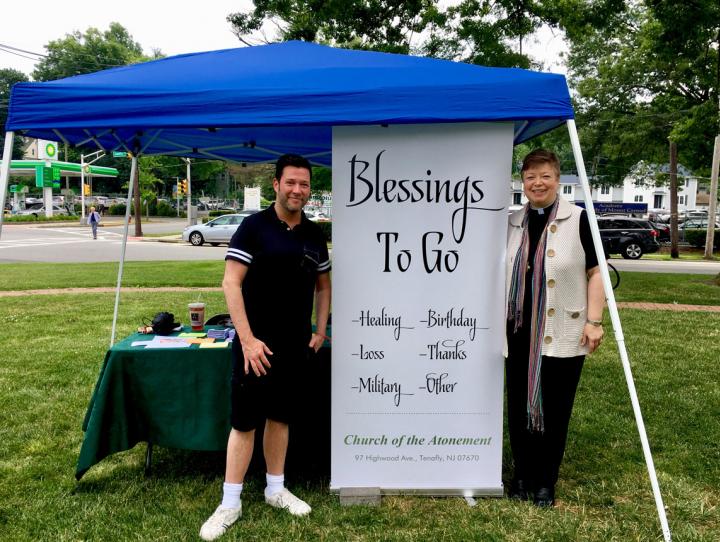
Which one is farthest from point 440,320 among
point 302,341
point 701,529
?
point 701,529

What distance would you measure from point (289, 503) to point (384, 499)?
55 cm

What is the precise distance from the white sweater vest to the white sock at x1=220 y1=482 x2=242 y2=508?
1.72m

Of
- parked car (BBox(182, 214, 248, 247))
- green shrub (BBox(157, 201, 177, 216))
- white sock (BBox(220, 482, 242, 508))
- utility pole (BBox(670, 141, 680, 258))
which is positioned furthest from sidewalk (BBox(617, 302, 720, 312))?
green shrub (BBox(157, 201, 177, 216))

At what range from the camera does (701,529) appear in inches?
111

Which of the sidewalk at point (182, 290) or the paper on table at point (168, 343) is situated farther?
the sidewalk at point (182, 290)

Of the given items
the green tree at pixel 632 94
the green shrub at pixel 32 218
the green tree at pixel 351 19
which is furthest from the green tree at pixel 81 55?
the green tree at pixel 351 19

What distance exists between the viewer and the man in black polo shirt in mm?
2701

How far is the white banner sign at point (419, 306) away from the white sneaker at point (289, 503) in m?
0.28

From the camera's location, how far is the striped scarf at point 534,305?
2900 millimetres

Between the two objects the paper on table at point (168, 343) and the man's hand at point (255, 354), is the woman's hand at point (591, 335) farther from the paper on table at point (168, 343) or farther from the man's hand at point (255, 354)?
the paper on table at point (168, 343)

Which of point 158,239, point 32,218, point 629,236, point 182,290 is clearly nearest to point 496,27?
point 182,290

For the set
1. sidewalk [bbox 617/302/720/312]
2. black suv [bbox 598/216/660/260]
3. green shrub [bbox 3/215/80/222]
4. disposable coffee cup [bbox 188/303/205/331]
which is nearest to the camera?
disposable coffee cup [bbox 188/303/205/331]

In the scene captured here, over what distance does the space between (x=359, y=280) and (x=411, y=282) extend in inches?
11.3

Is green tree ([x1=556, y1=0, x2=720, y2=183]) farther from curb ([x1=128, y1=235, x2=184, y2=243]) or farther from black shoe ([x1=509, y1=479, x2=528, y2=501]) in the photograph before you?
curb ([x1=128, y1=235, x2=184, y2=243])
